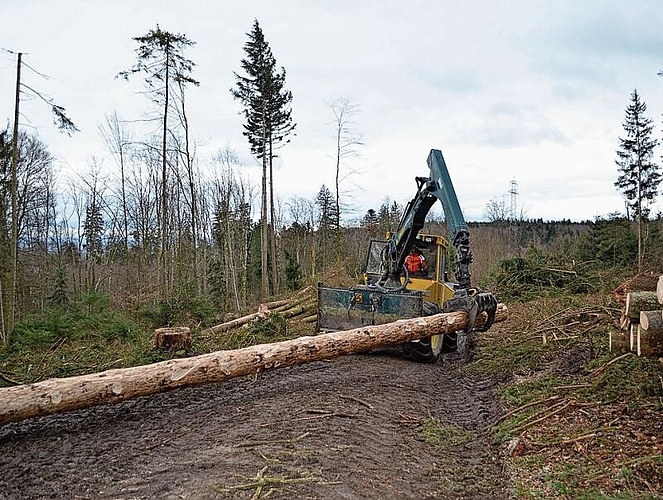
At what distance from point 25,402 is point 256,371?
258cm

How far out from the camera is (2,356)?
11.4m

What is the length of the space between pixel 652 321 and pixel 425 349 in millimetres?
4752

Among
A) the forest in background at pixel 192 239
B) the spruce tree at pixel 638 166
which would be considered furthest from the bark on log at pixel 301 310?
the spruce tree at pixel 638 166

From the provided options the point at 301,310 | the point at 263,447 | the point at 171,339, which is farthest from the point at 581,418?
the point at 301,310

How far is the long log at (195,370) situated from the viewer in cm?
539

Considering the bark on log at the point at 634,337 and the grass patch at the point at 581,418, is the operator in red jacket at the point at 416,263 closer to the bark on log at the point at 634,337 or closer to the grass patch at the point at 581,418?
the grass patch at the point at 581,418

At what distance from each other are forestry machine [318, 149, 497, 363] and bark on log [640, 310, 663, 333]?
3.36 m

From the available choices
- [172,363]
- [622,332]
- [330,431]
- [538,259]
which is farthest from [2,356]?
[538,259]

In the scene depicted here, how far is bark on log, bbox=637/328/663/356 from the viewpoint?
16.9 ft

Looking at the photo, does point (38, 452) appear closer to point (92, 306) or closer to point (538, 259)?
point (92, 306)

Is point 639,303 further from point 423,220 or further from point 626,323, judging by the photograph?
point 423,220

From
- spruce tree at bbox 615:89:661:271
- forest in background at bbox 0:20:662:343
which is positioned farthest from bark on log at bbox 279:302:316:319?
spruce tree at bbox 615:89:661:271

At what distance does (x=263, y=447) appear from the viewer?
4.79m

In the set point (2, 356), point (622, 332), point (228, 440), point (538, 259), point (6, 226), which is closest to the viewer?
point (228, 440)
